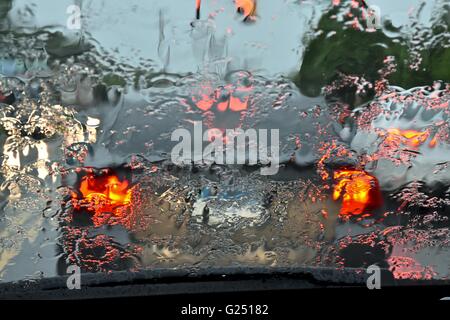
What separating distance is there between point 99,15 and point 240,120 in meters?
0.80

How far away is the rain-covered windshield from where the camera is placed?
249 cm

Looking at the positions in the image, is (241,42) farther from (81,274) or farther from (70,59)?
(81,274)

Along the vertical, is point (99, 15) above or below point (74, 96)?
above

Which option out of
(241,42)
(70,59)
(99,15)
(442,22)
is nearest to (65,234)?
(70,59)

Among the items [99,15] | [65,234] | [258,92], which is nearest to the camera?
[99,15]

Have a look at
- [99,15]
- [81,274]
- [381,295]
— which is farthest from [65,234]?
[381,295]

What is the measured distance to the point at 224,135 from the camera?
2703 mm

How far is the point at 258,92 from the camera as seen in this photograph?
8.58 feet

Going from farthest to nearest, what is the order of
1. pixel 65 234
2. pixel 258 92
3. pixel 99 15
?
1. pixel 65 234
2. pixel 258 92
3. pixel 99 15

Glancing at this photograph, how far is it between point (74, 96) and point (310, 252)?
1.41 m

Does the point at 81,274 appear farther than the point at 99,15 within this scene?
Yes

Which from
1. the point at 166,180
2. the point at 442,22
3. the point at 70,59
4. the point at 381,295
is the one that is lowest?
the point at 381,295

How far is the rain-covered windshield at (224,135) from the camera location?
8.17 ft

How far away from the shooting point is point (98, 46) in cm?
250
